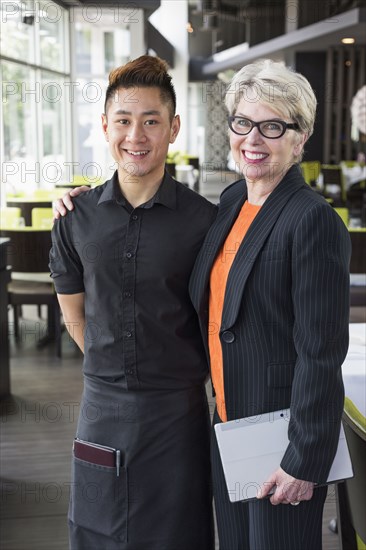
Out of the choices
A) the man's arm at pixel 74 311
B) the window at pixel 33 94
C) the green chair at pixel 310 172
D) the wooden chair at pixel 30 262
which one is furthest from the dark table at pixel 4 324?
the green chair at pixel 310 172

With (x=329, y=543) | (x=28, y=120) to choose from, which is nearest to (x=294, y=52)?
(x=28, y=120)

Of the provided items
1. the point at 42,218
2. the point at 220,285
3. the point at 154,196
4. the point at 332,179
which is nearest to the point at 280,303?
the point at 220,285

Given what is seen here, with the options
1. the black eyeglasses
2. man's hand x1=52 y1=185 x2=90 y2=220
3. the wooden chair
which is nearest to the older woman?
the black eyeglasses

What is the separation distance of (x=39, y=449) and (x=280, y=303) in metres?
2.33

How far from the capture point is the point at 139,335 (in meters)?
1.61

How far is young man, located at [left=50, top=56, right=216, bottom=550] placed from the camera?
1.60 m

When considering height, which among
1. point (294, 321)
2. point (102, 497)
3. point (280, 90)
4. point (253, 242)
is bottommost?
point (102, 497)

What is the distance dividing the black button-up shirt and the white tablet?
0.80 feet

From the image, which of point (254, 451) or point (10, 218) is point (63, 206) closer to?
point (254, 451)

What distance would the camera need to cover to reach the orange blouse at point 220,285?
1.51 metres

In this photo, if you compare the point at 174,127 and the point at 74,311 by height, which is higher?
the point at 174,127

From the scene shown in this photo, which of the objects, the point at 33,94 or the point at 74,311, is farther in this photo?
the point at 33,94

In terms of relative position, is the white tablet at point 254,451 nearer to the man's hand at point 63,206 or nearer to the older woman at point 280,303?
the older woman at point 280,303

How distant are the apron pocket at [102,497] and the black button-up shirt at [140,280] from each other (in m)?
0.22
